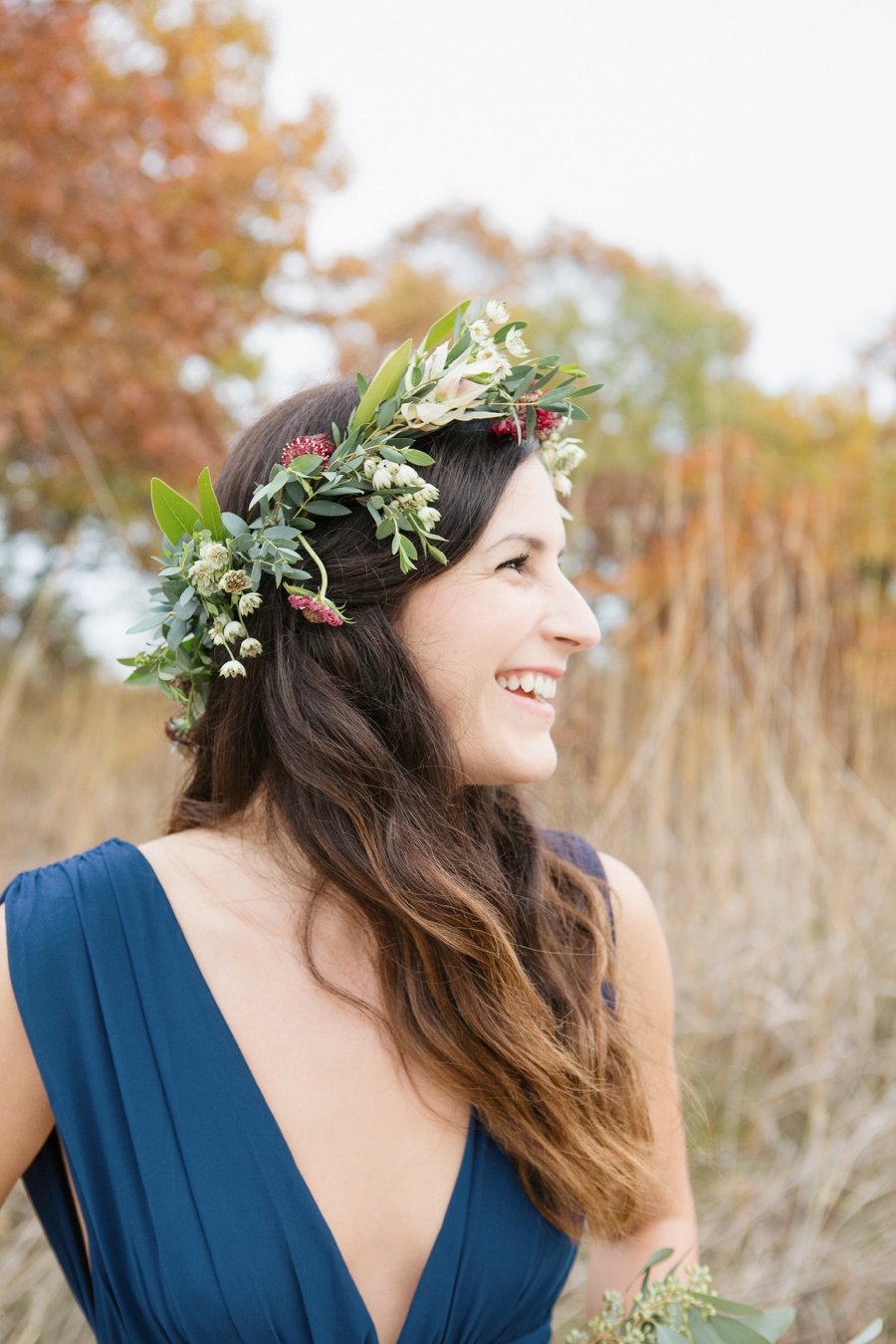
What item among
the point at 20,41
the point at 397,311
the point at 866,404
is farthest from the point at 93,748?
the point at 397,311

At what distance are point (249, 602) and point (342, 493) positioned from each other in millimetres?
180

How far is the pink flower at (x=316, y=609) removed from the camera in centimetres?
A: 145

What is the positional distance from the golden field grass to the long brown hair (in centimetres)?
115

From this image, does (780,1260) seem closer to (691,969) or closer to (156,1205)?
(691,969)

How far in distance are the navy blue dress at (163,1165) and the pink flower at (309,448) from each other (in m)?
0.55

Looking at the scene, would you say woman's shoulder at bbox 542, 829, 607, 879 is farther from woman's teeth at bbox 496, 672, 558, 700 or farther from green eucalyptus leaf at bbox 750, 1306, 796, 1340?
green eucalyptus leaf at bbox 750, 1306, 796, 1340

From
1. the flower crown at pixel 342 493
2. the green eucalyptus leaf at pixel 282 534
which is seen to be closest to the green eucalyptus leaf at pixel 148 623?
the flower crown at pixel 342 493

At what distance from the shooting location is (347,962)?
151cm

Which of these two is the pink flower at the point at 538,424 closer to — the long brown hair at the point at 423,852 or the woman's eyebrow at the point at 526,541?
the long brown hair at the point at 423,852

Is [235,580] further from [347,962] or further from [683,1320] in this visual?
[683,1320]

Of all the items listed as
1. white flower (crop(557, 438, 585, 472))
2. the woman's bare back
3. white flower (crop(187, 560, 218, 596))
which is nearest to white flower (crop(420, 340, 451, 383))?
white flower (crop(557, 438, 585, 472))

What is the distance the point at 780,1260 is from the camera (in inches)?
108

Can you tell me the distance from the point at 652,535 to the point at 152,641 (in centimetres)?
371

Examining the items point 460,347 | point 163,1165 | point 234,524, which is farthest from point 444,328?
point 163,1165
